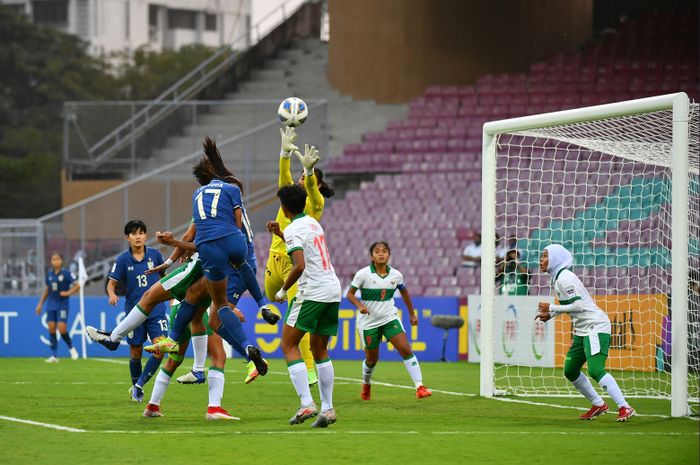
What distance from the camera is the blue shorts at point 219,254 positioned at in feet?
38.3

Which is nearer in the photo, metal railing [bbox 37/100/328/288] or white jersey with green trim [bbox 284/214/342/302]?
white jersey with green trim [bbox 284/214/342/302]

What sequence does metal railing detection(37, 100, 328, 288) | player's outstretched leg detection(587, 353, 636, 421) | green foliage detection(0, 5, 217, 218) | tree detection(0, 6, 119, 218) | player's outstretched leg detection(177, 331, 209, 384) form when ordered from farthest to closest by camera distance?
1. tree detection(0, 6, 119, 218)
2. green foliage detection(0, 5, 217, 218)
3. metal railing detection(37, 100, 328, 288)
4. player's outstretched leg detection(177, 331, 209, 384)
5. player's outstretched leg detection(587, 353, 636, 421)

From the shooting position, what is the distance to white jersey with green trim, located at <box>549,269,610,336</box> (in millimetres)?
12664

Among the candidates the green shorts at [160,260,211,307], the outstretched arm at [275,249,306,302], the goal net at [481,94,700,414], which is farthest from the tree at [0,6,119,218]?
the outstretched arm at [275,249,306,302]

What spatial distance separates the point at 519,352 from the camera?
67.0 ft

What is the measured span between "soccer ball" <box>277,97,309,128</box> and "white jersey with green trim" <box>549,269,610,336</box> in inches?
122

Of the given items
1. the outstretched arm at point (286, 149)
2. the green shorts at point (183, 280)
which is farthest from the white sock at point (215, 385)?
the outstretched arm at point (286, 149)

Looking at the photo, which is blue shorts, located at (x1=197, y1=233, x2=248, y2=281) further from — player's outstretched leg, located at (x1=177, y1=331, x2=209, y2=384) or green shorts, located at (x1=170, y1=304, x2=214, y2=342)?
player's outstretched leg, located at (x1=177, y1=331, x2=209, y2=384)

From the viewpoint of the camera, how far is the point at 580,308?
12664mm

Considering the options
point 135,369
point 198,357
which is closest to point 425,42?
point 135,369

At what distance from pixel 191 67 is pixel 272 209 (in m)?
31.8

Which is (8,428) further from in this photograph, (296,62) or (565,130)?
(296,62)

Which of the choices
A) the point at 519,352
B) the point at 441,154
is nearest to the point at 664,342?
the point at 519,352

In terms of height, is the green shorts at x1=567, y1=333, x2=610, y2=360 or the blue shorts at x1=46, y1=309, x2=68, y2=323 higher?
the green shorts at x1=567, y1=333, x2=610, y2=360
